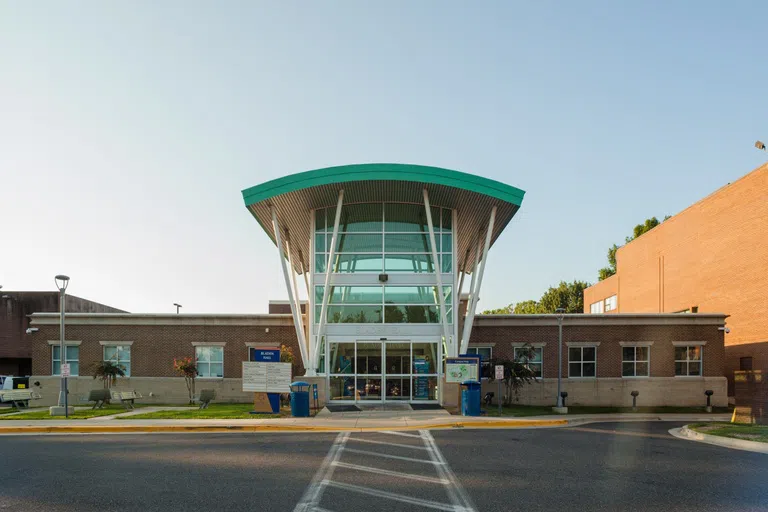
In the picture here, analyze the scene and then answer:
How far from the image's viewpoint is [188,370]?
30.7 m

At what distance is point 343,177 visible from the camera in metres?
27.2

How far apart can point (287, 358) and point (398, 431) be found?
485 inches

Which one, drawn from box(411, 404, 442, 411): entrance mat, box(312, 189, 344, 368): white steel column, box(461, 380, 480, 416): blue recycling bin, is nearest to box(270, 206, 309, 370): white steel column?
box(312, 189, 344, 368): white steel column

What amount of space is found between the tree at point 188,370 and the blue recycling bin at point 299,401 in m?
9.09

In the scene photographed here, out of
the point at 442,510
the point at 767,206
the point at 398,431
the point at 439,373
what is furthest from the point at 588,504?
the point at 767,206

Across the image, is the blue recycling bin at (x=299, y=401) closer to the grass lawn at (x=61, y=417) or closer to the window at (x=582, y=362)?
the grass lawn at (x=61, y=417)

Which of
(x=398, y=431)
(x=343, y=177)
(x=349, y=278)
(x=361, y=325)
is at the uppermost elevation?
(x=343, y=177)

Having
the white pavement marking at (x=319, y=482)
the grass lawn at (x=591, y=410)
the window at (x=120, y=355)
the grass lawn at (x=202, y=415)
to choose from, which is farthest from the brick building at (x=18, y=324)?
the white pavement marking at (x=319, y=482)

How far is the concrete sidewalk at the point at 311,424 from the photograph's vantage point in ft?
65.8

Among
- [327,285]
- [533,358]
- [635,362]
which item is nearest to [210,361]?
[327,285]

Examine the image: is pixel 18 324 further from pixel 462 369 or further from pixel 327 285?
pixel 462 369

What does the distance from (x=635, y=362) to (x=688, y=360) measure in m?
2.59

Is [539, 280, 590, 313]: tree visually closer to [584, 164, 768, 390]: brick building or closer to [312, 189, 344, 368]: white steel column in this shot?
[584, 164, 768, 390]: brick building

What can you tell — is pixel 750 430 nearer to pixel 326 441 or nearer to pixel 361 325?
pixel 326 441
